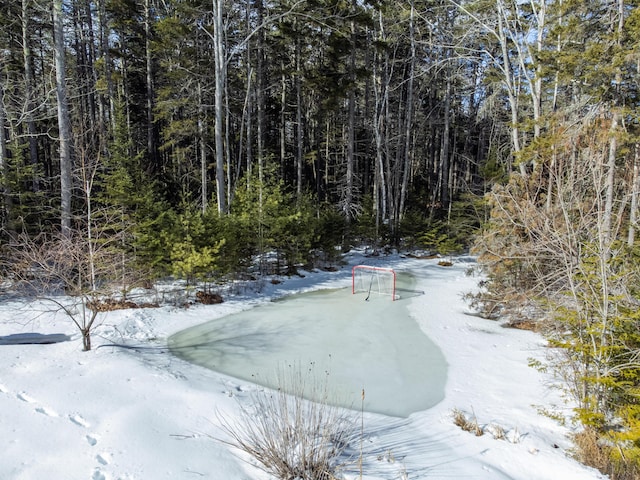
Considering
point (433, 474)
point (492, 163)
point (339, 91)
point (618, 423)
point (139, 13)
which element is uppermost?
point (139, 13)

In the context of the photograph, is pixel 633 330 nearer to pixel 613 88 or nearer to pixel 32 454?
pixel 613 88

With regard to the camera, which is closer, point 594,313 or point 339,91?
point 594,313

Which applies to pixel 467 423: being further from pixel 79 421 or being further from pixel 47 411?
pixel 47 411

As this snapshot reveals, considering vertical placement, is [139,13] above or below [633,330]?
above

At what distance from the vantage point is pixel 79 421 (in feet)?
13.1

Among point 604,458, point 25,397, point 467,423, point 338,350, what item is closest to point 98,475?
point 25,397

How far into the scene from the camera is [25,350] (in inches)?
231

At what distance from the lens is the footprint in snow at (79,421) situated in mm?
3914

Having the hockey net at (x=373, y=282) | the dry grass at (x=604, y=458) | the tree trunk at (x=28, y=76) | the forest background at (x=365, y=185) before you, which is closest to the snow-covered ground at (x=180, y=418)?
the dry grass at (x=604, y=458)

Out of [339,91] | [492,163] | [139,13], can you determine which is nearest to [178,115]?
[139,13]

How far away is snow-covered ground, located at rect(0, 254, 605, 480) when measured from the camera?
11.0 ft

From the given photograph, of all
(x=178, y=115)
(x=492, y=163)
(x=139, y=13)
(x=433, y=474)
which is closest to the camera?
(x=433, y=474)

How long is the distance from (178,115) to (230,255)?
15924 millimetres

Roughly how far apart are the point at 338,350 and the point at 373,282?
240 inches
